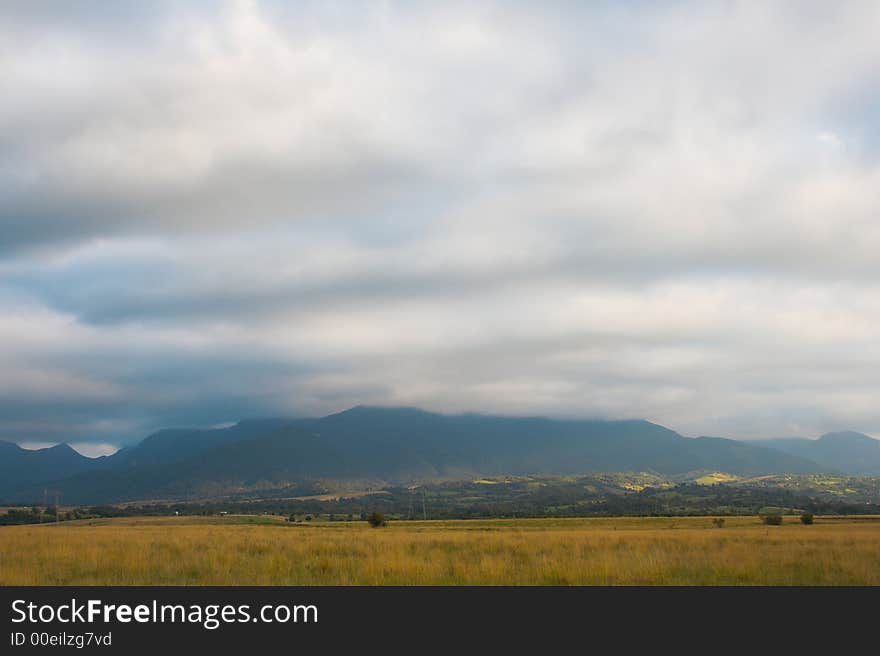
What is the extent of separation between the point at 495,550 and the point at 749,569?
8.74 m

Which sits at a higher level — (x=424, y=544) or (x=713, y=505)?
(x=424, y=544)

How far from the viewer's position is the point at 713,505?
17788 centimetres

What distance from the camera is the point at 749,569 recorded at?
19.5 m

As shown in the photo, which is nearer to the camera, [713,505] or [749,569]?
[749,569]

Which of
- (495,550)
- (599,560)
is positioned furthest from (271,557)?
(599,560)
